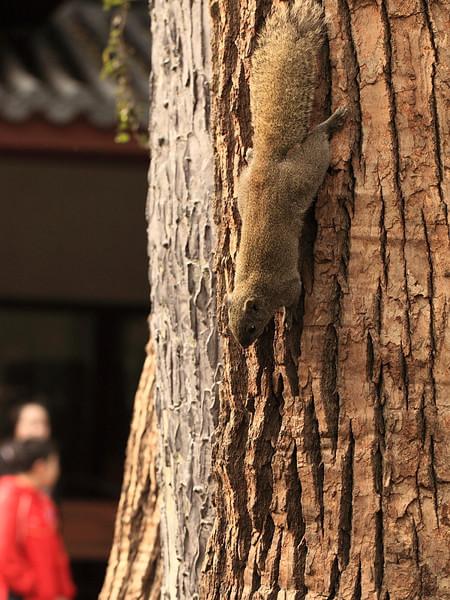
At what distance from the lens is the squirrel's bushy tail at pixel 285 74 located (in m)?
2.26

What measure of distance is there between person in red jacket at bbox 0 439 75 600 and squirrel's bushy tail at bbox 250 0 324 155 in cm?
261

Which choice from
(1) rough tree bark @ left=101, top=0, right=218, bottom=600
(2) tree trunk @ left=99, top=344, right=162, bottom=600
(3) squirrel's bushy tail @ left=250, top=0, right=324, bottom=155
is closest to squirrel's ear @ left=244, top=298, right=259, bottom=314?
(3) squirrel's bushy tail @ left=250, top=0, right=324, bottom=155

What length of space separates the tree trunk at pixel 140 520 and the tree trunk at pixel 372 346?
1104 mm

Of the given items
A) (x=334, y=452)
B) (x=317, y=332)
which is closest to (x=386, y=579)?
(x=334, y=452)

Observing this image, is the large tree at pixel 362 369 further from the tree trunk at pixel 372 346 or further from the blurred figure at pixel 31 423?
the blurred figure at pixel 31 423

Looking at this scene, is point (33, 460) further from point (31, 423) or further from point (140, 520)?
point (140, 520)

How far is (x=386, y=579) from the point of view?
2.18 metres

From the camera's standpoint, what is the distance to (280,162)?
8.11 ft

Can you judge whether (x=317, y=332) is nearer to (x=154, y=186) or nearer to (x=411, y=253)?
(x=411, y=253)

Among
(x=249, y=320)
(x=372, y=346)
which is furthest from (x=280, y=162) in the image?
(x=372, y=346)

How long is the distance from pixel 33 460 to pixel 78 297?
8.27 feet

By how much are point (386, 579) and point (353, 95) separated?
89cm

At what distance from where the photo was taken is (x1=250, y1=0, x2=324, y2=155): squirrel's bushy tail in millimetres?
2258

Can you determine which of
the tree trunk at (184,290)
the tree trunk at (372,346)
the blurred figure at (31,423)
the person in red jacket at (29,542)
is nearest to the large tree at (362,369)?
the tree trunk at (372,346)
